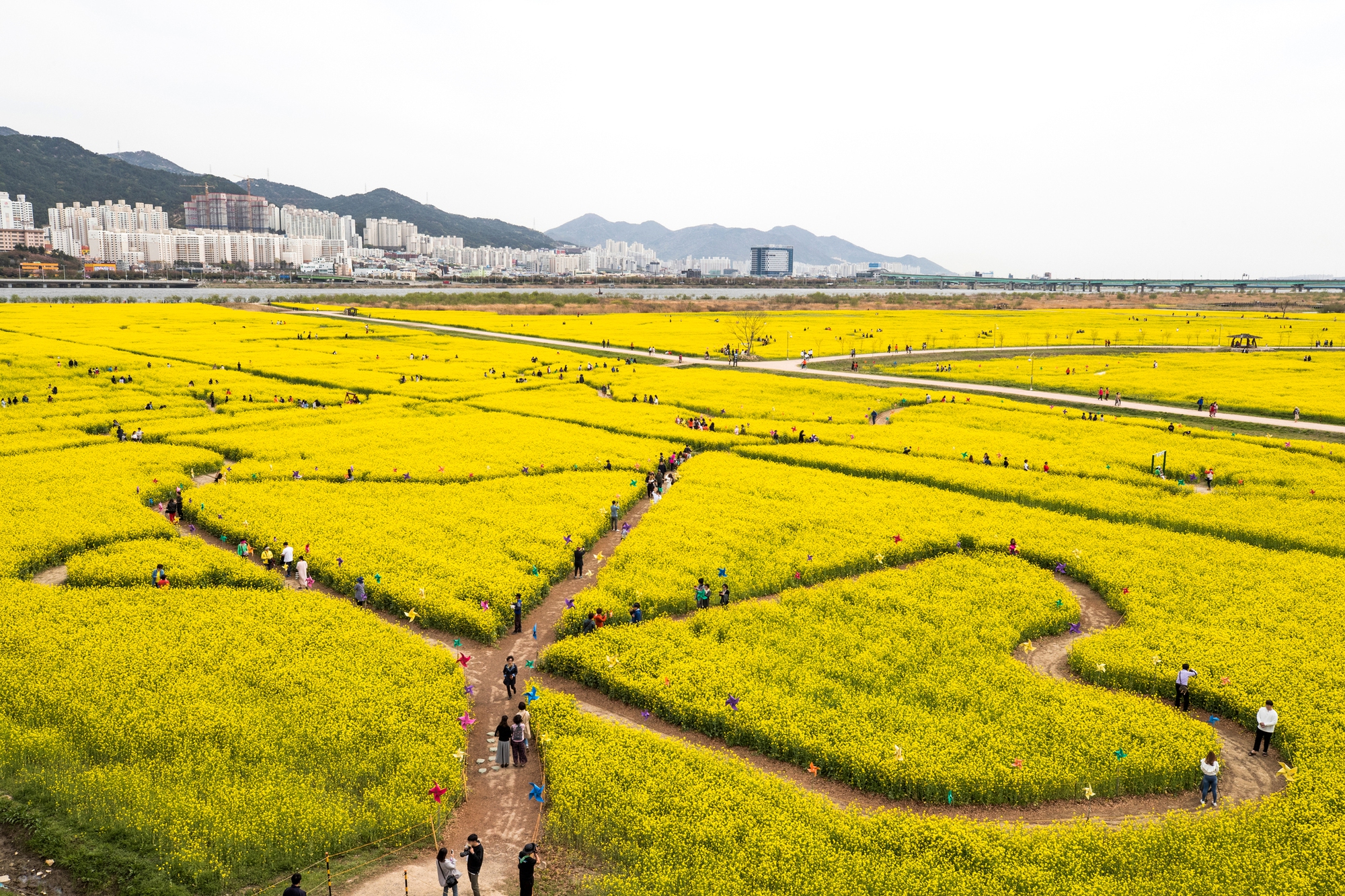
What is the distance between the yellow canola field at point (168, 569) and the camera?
26141mm

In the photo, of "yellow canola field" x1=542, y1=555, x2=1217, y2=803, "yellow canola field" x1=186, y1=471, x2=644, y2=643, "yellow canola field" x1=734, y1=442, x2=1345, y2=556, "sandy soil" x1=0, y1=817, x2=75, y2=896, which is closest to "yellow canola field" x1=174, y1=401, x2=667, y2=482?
"yellow canola field" x1=186, y1=471, x2=644, y2=643

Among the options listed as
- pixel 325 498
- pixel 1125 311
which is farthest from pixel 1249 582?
pixel 1125 311

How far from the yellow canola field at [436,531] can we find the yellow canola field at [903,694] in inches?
187

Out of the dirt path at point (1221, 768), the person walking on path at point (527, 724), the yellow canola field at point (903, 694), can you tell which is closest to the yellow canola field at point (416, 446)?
the yellow canola field at point (903, 694)

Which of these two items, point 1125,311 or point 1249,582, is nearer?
point 1249,582

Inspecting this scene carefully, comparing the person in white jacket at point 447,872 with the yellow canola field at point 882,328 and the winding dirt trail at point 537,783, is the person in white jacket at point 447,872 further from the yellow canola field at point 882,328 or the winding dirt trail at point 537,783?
the yellow canola field at point 882,328

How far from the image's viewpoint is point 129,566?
26.8m

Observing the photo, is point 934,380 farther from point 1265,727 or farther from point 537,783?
point 537,783

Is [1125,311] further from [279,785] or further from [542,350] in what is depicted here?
[279,785]

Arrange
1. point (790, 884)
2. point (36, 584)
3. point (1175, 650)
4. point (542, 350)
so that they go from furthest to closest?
1. point (542, 350)
2. point (36, 584)
3. point (1175, 650)
4. point (790, 884)

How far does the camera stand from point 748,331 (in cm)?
10762

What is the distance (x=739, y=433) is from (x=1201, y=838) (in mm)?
36078

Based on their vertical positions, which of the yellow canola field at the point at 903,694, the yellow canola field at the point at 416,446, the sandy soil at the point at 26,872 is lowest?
the sandy soil at the point at 26,872

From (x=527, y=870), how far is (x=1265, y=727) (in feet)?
54.8
